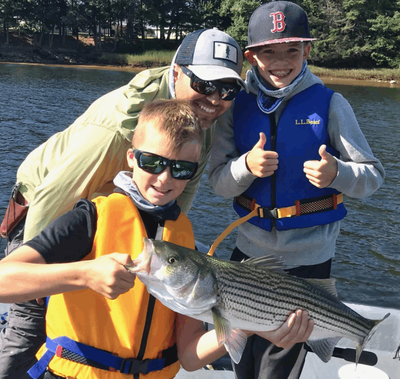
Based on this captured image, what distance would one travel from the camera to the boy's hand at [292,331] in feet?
8.27

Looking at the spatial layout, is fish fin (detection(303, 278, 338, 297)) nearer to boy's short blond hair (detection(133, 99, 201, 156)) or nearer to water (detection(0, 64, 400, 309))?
boy's short blond hair (detection(133, 99, 201, 156))

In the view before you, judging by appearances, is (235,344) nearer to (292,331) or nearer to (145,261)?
(292,331)

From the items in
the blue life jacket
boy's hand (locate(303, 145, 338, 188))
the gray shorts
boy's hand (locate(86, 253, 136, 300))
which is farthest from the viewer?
the blue life jacket

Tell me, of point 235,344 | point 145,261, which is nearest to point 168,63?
point 235,344

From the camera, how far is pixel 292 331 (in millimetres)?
2543

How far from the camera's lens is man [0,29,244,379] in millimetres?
2893

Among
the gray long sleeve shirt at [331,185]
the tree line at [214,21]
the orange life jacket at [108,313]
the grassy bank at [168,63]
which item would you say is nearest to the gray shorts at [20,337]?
the orange life jacket at [108,313]

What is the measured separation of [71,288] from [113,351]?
53 cm

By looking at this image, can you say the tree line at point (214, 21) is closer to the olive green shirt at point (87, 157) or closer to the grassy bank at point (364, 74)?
the grassy bank at point (364, 74)

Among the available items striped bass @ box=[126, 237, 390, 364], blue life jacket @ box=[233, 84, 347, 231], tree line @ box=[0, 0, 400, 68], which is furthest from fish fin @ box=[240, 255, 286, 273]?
tree line @ box=[0, 0, 400, 68]

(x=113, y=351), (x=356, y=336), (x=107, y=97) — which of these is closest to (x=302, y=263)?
(x=356, y=336)

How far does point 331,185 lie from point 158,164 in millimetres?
1229

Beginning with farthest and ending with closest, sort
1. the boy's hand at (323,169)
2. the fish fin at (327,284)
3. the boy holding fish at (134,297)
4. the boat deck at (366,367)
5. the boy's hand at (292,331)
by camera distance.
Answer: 1. the boat deck at (366,367)
2. the boy's hand at (323,169)
3. the fish fin at (327,284)
4. the boy's hand at (292,331)
5. the boy holding fish at (134,297)

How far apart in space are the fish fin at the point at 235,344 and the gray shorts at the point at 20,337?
53.9 inches
